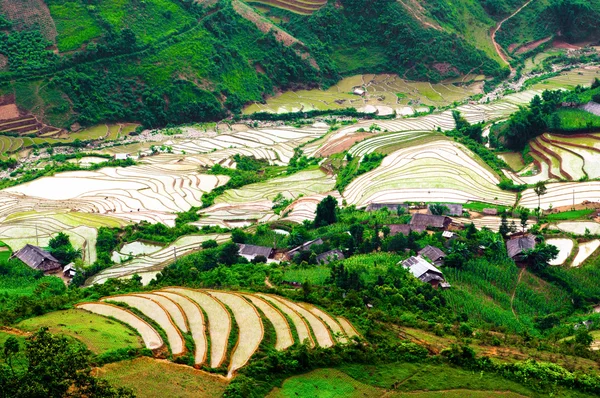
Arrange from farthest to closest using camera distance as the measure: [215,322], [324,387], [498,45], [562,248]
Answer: [498,45], [562,248], [215,322], [324,387]

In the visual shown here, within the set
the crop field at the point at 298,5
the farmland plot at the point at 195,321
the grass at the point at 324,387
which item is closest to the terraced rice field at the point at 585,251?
the grass at the point at 324,387

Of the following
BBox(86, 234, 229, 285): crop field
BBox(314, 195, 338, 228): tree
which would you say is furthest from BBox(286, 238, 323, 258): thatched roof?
BBox(86, 234, 229, 285): crop field

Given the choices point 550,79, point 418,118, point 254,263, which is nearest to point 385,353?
point 254,263

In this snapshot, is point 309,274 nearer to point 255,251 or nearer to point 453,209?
point 255,251

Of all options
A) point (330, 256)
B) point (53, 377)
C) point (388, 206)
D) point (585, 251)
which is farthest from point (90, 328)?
point (585, 251)

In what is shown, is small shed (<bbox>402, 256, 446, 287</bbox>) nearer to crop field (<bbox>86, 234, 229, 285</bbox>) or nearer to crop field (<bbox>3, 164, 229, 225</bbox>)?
crop field (<bbox>86, 234, 229, 285</bbox>)

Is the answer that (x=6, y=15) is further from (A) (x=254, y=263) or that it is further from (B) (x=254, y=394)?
(B) (x=254, y=394)
